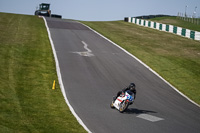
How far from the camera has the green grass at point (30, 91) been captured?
11.1 m

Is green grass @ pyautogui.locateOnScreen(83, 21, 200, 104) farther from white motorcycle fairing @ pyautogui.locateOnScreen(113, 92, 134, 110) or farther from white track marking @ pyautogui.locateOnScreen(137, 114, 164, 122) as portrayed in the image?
white motorcycle fairing @ pyautogui.locateOnScreen(113, 92, 134, 110)

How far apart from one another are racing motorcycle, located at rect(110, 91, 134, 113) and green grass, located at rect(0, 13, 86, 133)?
241cm

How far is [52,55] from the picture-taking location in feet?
82.4

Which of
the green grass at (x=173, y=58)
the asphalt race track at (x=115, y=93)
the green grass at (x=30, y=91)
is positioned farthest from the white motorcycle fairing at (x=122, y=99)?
the green grass at (x=173, y=58)

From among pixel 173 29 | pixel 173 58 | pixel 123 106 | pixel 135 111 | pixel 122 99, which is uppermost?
pixel 173 29

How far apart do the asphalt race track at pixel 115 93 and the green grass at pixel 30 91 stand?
Answer: 859 millimetres

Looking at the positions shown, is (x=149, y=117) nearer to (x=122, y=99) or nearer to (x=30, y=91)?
(x=122, y=99)

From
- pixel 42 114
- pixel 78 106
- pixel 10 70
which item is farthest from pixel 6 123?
pixel 10 70

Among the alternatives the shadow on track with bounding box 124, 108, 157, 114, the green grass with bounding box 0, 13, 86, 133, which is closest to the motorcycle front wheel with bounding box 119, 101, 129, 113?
the shadow on track with bounding box 124, 108, 157, 114

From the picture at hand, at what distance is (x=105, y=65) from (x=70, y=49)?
5.78 meters

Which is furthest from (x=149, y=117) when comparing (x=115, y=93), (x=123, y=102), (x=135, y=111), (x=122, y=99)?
(x=115, y=93)

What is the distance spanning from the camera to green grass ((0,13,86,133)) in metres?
11.1

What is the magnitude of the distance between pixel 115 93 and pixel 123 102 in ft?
10.3

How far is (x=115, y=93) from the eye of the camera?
1719cm
